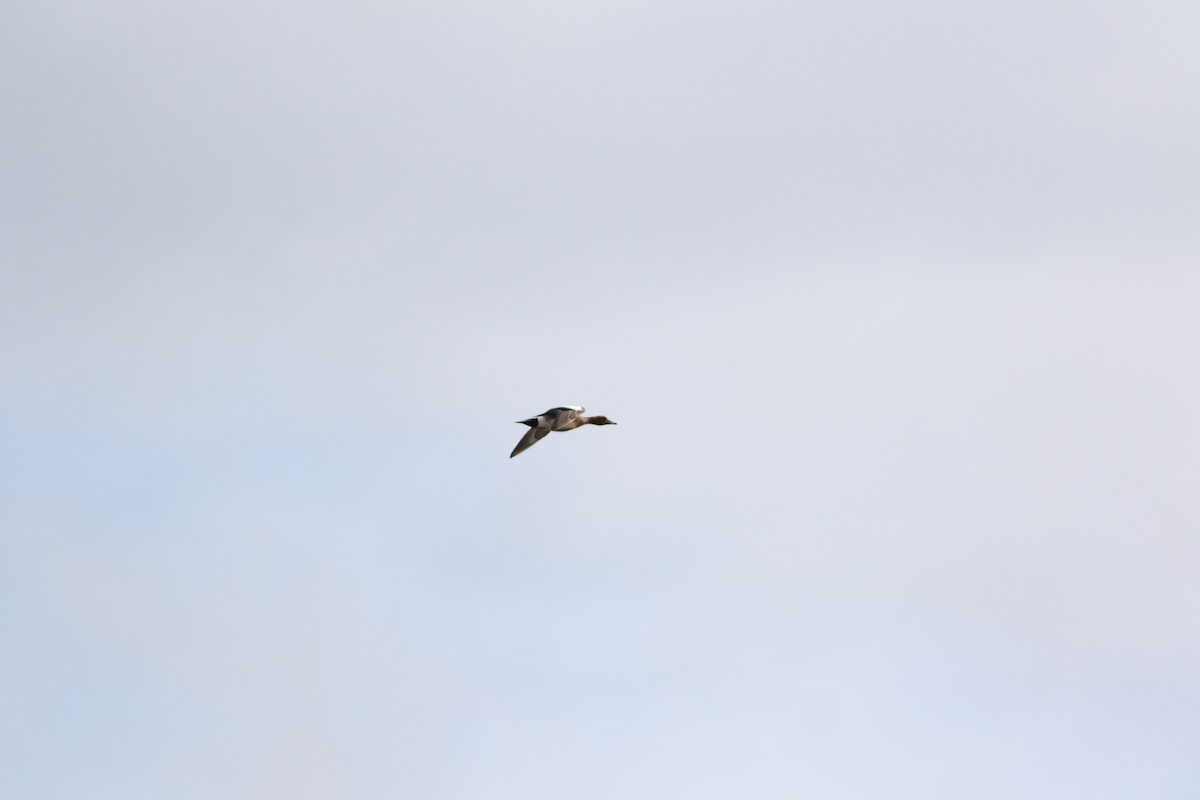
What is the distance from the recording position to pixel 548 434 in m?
165
